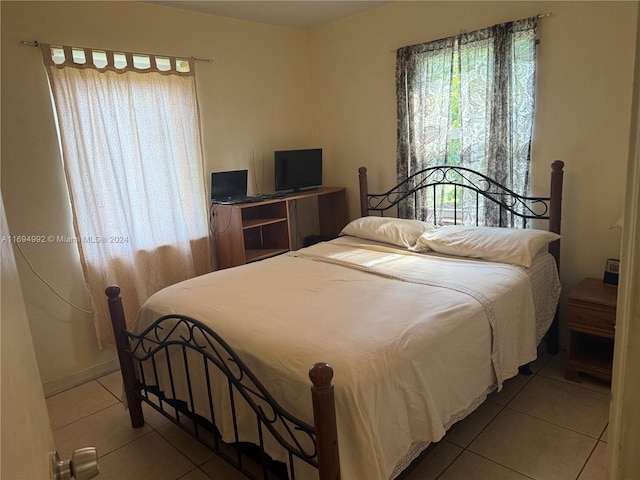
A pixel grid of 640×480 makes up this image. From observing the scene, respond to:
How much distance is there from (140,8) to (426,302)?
9.21 ft

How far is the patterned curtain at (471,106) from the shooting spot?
2.99 meters

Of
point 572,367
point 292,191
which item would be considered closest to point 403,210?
point 292,191

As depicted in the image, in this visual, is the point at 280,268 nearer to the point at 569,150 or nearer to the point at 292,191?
the point at 292,191

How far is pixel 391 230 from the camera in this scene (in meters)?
3.35

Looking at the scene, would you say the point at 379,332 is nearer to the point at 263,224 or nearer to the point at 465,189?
the point at 465,189

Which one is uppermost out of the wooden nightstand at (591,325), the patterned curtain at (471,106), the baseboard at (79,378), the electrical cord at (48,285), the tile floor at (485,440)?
the patterned curtain at (471,106)

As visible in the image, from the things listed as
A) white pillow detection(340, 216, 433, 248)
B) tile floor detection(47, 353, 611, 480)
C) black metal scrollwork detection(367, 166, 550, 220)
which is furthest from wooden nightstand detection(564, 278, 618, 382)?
white pillow detection(340, 216, 433, 248)

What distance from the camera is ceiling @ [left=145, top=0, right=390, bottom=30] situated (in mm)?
3334

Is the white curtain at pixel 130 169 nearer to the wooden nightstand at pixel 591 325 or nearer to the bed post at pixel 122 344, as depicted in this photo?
the bed post at pixel 122 344

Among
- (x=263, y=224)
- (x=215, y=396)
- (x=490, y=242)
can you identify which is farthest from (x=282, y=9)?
(x=215, y=396)

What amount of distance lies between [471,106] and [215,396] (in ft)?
8.54

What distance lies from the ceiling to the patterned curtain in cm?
61

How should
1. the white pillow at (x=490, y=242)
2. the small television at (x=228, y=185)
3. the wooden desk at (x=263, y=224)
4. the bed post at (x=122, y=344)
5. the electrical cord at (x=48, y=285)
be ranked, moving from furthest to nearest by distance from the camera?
the small television at (x=228, y=185) < the wooden desk at (x=263, y=224) < the electrical cord at (x=48, y=285) < the white pillow at (x=490, y=242) < the bed post at (x=122, y=344)

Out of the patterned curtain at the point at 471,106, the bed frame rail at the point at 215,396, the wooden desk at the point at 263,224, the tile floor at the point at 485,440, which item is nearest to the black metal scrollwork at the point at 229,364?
the bed frame rail at the point at 215,396
